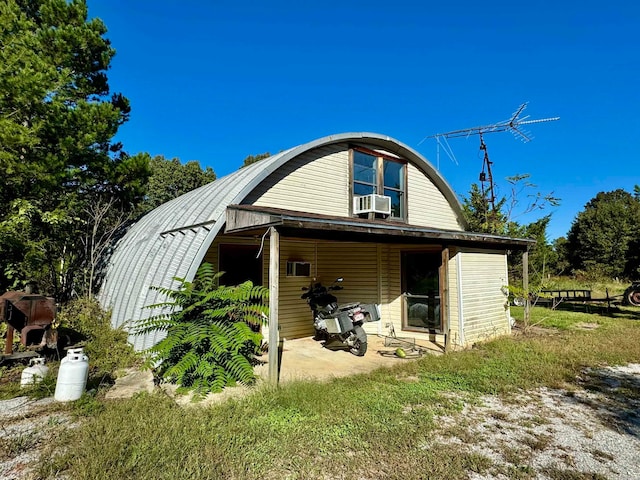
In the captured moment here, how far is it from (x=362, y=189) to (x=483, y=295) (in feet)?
12.7

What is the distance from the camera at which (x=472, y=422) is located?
13.1 ft

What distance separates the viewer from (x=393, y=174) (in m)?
9.99

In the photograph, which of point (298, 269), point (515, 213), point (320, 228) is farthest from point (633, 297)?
point (320, 228)

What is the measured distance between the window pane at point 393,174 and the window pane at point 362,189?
455 mm

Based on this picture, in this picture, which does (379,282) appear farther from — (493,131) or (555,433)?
(493,131)

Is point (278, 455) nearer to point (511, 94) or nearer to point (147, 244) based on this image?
point (147, 244)

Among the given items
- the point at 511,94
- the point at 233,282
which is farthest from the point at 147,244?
the point at 511,94

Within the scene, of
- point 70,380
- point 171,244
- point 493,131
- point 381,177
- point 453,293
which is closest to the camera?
point 70,380

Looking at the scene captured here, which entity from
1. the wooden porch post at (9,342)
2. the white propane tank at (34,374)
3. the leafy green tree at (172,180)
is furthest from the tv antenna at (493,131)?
the leafy green tree at (172,180)

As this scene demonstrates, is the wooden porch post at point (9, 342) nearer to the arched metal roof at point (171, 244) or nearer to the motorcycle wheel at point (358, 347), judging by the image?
the arched metal roof at point (171, 244)

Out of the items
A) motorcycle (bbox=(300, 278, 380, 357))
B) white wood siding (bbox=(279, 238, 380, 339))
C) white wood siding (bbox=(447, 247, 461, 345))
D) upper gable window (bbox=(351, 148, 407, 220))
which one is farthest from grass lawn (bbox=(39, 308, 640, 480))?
upper gable window (bbox=(351, 148, 407, 220))

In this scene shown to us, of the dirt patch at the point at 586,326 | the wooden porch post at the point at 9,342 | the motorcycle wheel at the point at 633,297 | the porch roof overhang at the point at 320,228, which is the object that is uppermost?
the porch roof overhang at the point at 320,228

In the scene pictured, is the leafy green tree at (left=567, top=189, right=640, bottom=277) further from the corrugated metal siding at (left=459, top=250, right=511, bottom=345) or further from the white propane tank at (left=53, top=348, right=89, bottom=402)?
the white propane tank at (left=53, top=348, right=89, bottom=402)

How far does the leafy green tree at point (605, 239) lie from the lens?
25938mm
